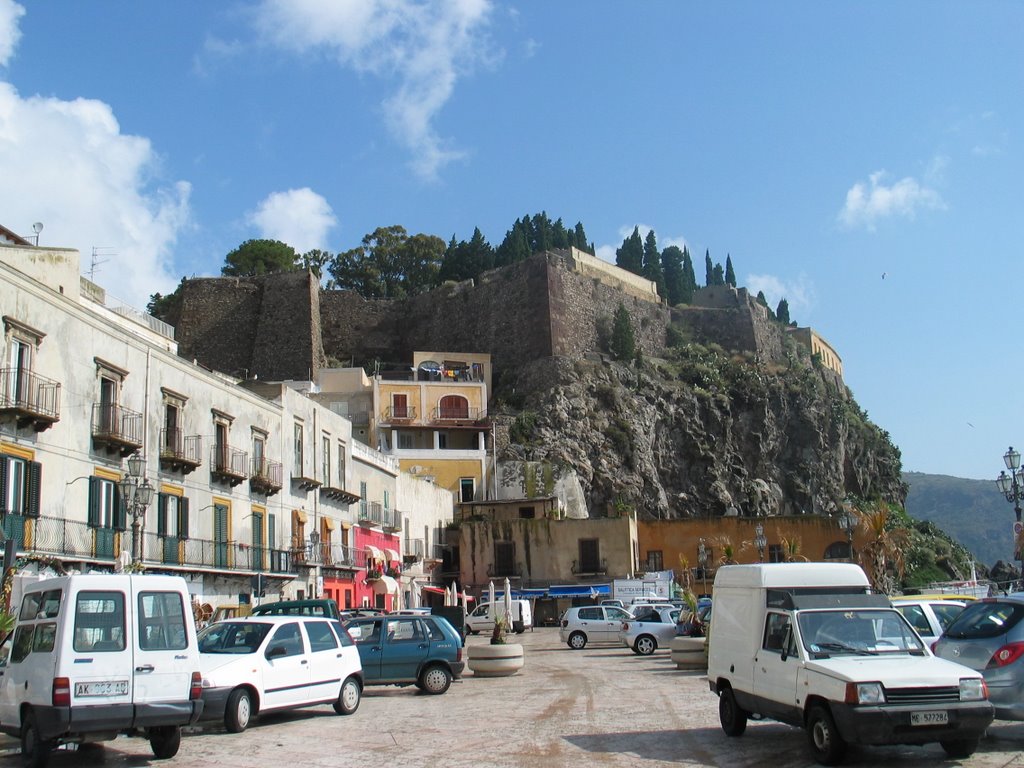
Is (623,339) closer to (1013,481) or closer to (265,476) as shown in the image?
Answer: (265,476)

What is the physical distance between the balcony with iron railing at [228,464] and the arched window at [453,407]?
32.3m

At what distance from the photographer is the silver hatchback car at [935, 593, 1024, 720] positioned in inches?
434

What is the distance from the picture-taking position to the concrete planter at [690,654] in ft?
72.9

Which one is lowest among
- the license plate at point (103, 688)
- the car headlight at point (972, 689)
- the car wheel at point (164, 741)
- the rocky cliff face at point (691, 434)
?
the car wheel at point (164, 741)

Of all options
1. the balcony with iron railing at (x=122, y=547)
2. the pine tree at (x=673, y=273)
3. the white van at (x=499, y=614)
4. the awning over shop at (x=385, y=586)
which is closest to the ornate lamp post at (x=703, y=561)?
the white van at (x=499, y=614)

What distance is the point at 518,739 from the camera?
1238cm

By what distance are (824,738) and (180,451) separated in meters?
22.6

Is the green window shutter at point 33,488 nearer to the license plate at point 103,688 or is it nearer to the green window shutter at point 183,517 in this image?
the green window shutter at point 183,517

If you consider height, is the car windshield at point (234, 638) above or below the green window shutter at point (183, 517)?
below

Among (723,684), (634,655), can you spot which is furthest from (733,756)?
(634,655)

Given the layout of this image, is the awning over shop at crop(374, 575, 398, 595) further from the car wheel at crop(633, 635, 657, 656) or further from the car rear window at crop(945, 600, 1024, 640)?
the car rear window at crop(945, 600, 1024, 640)

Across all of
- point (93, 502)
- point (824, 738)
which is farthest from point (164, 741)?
point (93, 502)

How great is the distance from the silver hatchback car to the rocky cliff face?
46.3m

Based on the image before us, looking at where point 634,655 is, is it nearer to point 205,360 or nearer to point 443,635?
point 443,635
